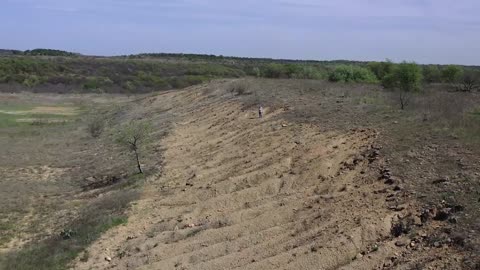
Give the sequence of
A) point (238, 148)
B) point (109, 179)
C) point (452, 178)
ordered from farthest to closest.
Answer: point (109, 179), point (238, 148), point (452, 178)

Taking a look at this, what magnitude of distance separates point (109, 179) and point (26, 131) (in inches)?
766

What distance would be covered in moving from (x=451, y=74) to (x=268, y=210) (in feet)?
151

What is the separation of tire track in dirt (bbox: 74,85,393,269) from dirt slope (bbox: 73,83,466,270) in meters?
0.03

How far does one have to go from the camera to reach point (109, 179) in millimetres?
22969

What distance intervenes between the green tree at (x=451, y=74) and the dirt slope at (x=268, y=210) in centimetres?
3666

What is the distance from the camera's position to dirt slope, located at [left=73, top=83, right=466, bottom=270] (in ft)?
36.1

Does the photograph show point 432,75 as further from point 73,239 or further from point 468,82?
point 73,239

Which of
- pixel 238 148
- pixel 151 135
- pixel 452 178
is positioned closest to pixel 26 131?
pixel 151 135

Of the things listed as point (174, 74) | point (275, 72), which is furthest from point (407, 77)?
point (174, 74)

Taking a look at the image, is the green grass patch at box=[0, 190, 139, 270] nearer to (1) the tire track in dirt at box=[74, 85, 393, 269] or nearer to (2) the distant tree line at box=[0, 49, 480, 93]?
(1) the tire track in dirt at box=[74, 85, 393, 269]

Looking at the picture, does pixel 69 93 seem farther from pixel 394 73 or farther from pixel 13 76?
pixel 394 73

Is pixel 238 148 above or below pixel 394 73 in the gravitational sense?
below

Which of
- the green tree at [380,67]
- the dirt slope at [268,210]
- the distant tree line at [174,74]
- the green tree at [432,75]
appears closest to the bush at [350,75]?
the distant tree line at [174,74]

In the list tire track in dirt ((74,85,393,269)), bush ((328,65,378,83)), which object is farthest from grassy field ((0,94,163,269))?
bush ((328,65,378,83))
